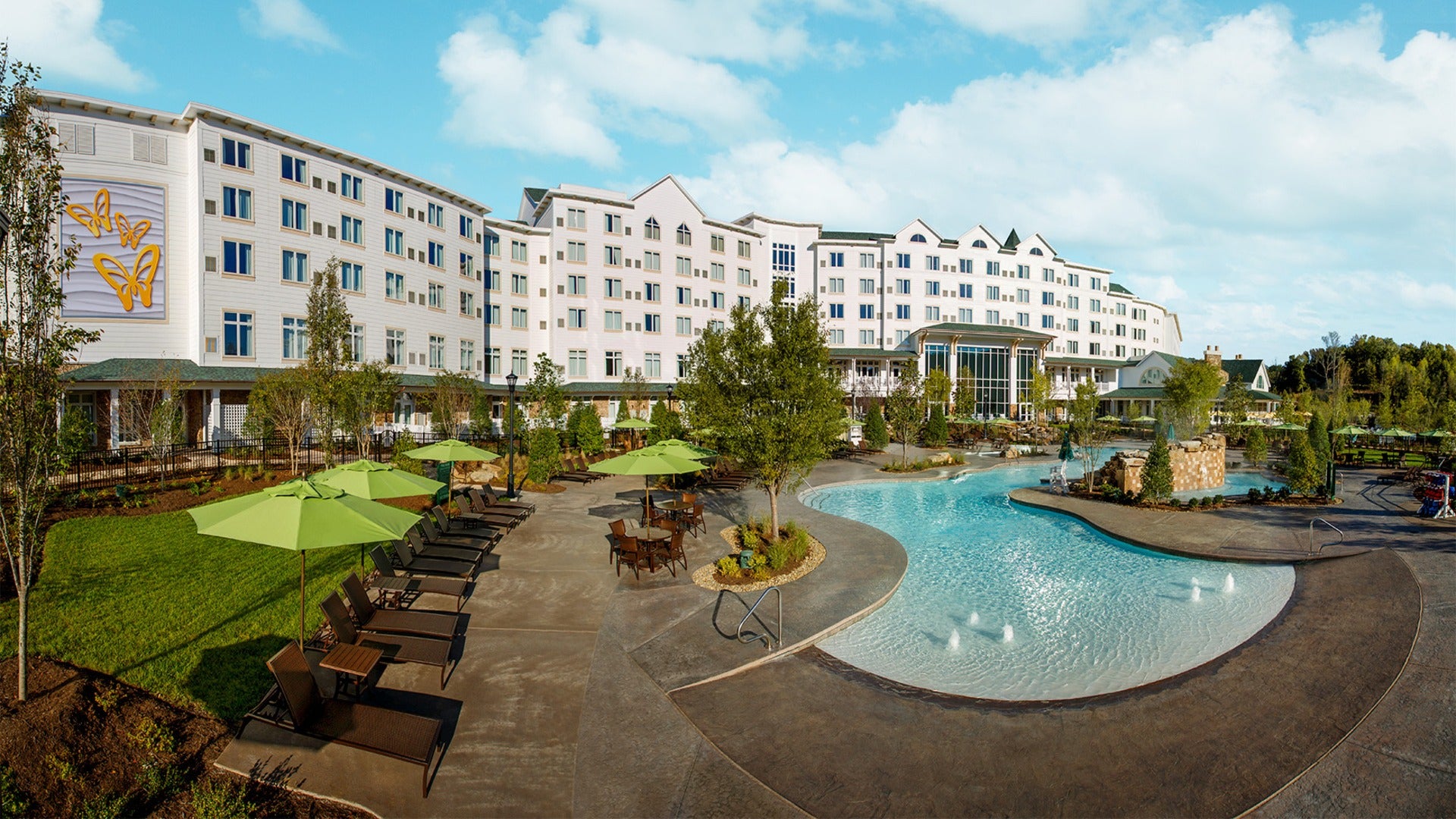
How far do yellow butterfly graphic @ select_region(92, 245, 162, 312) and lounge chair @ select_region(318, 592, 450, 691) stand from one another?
108ft

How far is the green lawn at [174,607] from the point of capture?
7.46 meters

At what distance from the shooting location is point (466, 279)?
43719mm

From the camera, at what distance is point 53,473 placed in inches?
271

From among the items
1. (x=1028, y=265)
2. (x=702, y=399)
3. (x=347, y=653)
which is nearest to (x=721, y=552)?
(x=702, y=399)

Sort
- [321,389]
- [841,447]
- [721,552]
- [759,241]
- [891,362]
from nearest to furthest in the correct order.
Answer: [721,552] → [321,389] → [841,447] → [759,241] → [891,362]

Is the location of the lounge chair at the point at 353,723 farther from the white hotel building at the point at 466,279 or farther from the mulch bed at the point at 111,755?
the white hotel building at the point at 466,279

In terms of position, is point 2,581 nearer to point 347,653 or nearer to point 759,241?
point 347,653

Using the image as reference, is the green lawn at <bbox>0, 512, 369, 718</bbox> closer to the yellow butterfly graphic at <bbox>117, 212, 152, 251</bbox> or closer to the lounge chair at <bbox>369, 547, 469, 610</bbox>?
the lounge chair at <bbox>369, 547, 469, 610</bbox>

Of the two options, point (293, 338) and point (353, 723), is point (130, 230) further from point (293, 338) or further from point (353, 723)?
point (353, 723)

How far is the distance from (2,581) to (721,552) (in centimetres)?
1276

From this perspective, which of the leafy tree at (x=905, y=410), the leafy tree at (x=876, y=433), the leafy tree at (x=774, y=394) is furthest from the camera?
the leafy tree at (x=876, y=433)

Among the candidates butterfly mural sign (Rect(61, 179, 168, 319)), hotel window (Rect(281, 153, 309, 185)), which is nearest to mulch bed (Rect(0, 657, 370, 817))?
butterfly mural sign (Rect(61, 179, 168, 319))

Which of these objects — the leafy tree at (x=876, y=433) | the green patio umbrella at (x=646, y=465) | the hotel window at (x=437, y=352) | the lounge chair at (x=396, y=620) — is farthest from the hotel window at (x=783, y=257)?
the lounge chair at (x=396, y=620)

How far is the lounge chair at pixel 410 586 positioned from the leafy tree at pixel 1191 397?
4378 cm
